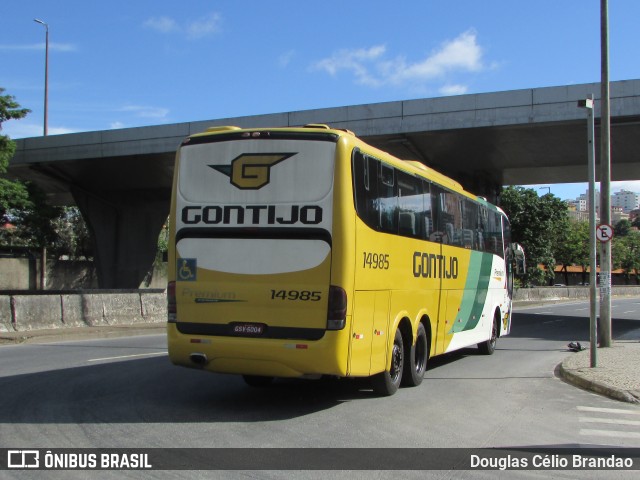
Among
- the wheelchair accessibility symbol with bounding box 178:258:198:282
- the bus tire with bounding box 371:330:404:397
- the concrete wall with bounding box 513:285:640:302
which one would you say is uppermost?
the wheelchair accessibility symbol with bounding box 178:258:198:282

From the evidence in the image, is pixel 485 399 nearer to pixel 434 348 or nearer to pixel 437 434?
pixel 434 348

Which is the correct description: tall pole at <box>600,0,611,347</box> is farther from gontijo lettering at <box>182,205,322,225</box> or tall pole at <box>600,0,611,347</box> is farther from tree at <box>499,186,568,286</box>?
tree at <box>499,186,568,286</box>

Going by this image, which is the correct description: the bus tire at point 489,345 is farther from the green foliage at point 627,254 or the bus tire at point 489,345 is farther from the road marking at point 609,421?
the green foliage at point 627,254

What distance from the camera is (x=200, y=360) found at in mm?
8188

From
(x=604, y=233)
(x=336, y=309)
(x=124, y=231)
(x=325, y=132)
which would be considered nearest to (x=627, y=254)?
(x=124, y=231)

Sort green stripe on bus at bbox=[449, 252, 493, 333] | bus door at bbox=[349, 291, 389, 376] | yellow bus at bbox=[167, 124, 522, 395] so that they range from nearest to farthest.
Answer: yellow bus at bbox=[167, 124, 522, 395], bus door at bbox=[349, 291, 389, 376], green stripe on bus at bbox=[449, 252, 493, 333]

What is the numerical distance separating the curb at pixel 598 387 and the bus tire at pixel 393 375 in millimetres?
3253

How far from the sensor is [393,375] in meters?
9.62

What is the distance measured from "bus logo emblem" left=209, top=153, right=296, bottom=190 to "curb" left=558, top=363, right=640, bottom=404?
6.11 meters

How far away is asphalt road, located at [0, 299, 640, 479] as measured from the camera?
670cm

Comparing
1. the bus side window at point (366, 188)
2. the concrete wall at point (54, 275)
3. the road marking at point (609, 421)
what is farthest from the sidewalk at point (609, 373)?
the concrete wall at point (54, 275)

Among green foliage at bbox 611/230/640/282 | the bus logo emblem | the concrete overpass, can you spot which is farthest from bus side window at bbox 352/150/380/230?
green foliage at bbox 611/230/640/282

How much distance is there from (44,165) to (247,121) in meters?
14.9

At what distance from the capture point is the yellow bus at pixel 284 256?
7820 millimetres
